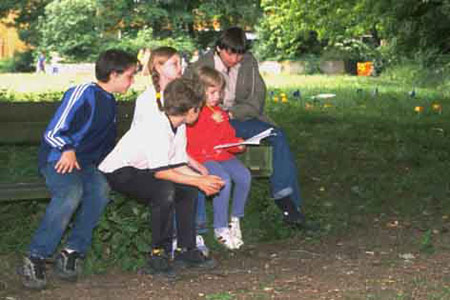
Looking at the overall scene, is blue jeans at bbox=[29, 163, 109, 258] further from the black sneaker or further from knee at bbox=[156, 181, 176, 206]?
the black sneaker

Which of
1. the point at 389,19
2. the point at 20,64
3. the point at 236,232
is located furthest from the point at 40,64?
the point at 236,232

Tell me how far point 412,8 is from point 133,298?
23.6ft

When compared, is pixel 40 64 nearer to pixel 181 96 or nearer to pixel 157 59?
pixel 157 59

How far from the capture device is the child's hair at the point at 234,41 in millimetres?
6316

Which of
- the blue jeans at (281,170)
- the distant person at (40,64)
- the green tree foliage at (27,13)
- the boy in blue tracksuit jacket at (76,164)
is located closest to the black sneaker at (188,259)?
the boy in blue tracksuit jacket at (76,164)

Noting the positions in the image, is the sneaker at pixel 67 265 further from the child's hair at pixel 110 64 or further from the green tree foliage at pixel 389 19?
the green tree foliage at pixel 389 19

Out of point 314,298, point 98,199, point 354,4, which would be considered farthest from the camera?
point 354,4

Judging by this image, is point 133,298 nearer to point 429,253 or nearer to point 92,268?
point 92,268

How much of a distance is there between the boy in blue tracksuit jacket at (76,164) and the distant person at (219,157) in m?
0.61

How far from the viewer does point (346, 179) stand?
338 inches

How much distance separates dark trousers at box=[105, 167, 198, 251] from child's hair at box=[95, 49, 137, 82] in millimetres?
528

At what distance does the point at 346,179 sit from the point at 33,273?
13.1 feet

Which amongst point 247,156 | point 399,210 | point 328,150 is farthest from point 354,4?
point 247,156

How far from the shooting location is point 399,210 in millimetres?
7562
